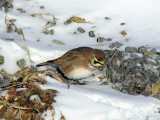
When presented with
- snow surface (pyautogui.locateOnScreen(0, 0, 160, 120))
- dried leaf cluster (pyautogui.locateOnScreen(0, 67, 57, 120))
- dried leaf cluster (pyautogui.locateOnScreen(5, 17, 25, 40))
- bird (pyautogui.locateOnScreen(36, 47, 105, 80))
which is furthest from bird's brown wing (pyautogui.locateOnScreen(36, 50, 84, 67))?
dried leaf cluster (pyautogui.locateOnScreen(5, 17, 25, 40))

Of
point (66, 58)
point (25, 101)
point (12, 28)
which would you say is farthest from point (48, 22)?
point (25, 101)

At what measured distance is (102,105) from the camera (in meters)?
4.05

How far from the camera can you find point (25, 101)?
3.91 metres

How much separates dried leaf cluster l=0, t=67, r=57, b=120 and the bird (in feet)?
2.97

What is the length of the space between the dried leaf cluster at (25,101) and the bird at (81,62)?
90 cm

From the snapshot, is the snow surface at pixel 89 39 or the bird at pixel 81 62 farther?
the bird at pixel 81 62

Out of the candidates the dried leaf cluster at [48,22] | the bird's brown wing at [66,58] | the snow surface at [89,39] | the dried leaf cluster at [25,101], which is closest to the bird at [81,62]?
the bird's brown wing at [66,58]

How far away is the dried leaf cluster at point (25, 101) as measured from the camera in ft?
12.3

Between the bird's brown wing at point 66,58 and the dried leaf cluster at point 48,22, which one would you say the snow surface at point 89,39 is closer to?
the dried leaf cluster at point 48,22

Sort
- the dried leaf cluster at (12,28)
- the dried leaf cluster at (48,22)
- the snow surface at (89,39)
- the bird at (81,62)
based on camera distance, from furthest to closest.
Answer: the dried leaf cluster at (48,22), the dried leaf cluster at (12,28), the bird at (81,62), the snow surface at (89,39)

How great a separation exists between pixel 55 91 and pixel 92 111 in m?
0.58

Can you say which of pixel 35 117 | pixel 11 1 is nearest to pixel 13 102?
pixel 35 117

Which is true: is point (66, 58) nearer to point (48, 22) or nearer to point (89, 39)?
point (89, 39)

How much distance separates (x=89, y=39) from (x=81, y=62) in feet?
4.05
